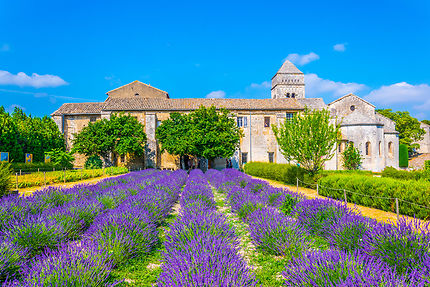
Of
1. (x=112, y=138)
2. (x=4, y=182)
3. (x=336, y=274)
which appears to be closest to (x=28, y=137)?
(x=112, y=138)

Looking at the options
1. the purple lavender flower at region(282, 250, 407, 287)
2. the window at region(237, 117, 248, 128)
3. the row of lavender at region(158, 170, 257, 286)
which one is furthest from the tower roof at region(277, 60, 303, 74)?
the purple lavender flower at region(282, 250, 407, 287)

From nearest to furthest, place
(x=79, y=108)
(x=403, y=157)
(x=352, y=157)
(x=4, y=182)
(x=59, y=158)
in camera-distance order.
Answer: (x=4, y=182) < (x=59, y=158) < (x=352, y=157) < (x=79, y=108) < (x=403, y=157)

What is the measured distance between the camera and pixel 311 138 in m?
12.5

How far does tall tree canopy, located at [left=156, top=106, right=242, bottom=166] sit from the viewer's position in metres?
21.0

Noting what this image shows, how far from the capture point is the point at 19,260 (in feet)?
10.9

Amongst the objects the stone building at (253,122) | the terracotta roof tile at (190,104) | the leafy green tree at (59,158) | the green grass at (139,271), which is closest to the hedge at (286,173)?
the stone building at (253,122)

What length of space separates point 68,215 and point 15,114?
3569 cm

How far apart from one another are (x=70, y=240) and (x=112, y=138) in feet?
66.1

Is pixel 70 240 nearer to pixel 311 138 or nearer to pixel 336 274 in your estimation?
pixel 336 274

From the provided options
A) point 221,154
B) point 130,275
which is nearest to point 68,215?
point 130,275

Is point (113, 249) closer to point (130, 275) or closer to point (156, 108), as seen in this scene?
point (130, 275)

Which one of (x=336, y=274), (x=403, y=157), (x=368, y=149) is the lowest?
(x=403, y=157)

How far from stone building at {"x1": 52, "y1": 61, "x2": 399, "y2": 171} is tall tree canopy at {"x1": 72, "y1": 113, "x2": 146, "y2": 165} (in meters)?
2.24

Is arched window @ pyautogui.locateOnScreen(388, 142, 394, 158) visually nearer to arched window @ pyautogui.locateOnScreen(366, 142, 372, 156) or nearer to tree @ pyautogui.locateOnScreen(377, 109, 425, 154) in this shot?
arched window @ pyautogui.locateOnScreen(366, 142, 372, 156)
